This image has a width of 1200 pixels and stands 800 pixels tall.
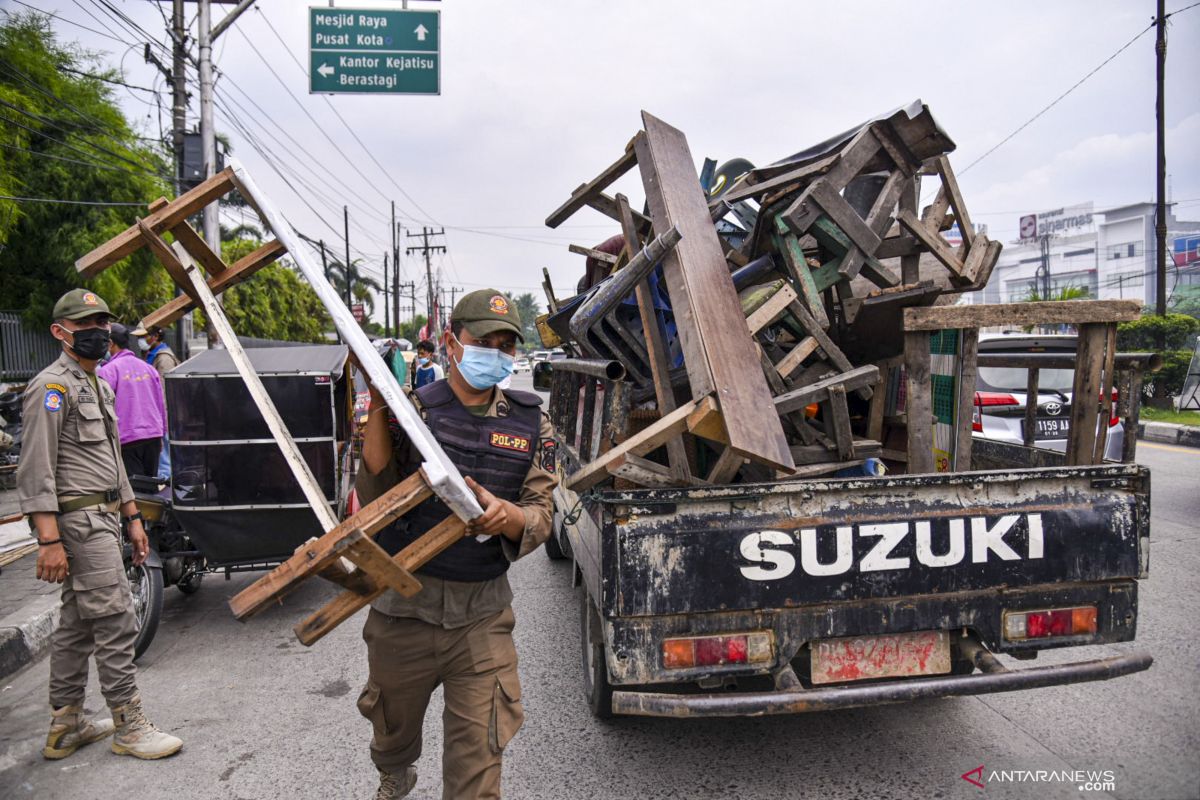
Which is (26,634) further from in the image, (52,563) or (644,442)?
(644,442)

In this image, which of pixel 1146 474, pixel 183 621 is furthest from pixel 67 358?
pixel 1146 474

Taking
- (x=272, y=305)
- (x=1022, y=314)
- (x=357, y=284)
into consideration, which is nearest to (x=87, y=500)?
(x=1022, y=314)

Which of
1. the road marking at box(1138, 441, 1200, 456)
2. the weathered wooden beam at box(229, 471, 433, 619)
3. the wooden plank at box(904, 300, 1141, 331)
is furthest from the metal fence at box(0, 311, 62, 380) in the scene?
the road marking at box(1138, 441, 1200, 456)

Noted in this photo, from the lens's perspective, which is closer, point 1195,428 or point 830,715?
point 830,715

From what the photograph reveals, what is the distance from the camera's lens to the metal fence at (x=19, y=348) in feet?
42.8

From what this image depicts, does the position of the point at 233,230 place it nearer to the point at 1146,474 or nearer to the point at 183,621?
the point at 183,621

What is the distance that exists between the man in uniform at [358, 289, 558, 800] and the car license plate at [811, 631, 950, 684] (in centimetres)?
112

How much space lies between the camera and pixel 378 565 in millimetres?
1969

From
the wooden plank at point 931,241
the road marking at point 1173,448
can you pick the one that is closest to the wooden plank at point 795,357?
the wooden plank at point 931,241

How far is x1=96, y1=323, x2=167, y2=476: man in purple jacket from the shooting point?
5.47 metres

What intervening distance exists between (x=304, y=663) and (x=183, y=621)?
1.34 m

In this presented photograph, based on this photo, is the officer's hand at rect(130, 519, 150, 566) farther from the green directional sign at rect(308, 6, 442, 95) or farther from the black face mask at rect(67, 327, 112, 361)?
the green directional sign at rect(308, 6, 442, 95)

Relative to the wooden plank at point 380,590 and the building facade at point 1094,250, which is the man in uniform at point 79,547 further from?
the building facade at point 1094,250

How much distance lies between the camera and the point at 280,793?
10.0 feet
